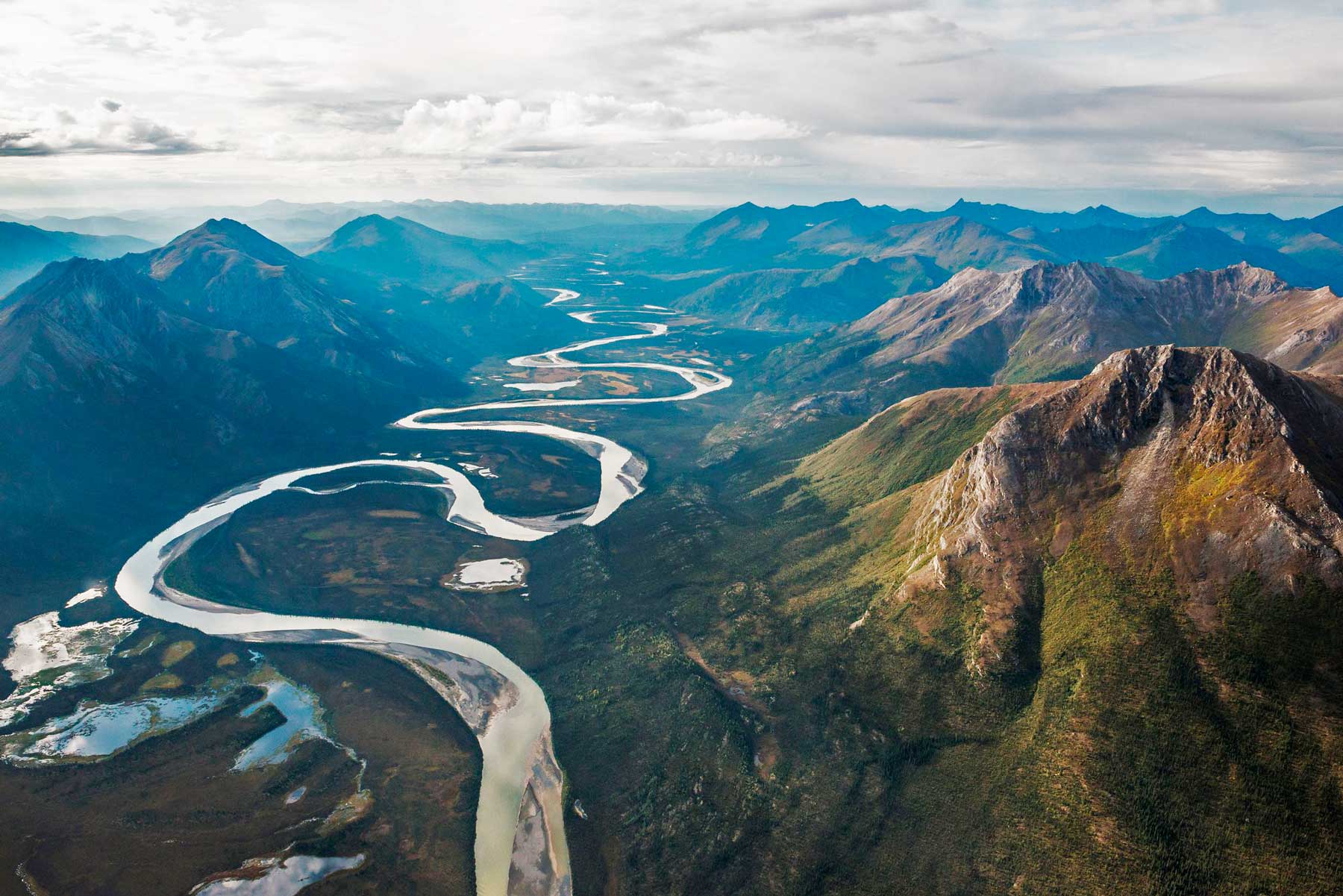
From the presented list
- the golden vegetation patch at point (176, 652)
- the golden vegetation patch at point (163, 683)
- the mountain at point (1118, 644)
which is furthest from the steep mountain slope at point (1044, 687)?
the golden vegetation patch at point (176, 652)

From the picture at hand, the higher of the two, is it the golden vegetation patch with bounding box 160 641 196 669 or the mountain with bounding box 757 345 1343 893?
the mountain with bounding box 757 345 1343 893

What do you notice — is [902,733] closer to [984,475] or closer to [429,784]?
[984,475]

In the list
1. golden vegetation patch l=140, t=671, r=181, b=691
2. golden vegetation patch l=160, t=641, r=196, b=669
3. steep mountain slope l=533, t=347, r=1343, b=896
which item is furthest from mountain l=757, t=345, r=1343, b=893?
golden vegetation patch l=160, t=641, r=196, b=669

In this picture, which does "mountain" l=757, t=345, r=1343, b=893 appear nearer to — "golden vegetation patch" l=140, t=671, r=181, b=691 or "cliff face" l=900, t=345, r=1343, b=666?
"cliff face" l=900, t=345, r=1343, b=666

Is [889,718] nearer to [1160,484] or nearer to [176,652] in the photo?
[1160,484]

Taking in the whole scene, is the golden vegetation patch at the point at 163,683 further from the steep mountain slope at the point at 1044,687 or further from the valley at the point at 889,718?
the steep mountain slope at the point at 1044,687

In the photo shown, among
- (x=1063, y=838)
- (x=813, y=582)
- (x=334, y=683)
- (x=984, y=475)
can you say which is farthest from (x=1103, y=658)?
(x=334, y=683)

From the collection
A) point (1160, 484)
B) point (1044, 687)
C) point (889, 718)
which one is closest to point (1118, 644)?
point (1044, 687)

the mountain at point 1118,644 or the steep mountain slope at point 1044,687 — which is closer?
Result: the mountain at point 1118,644
